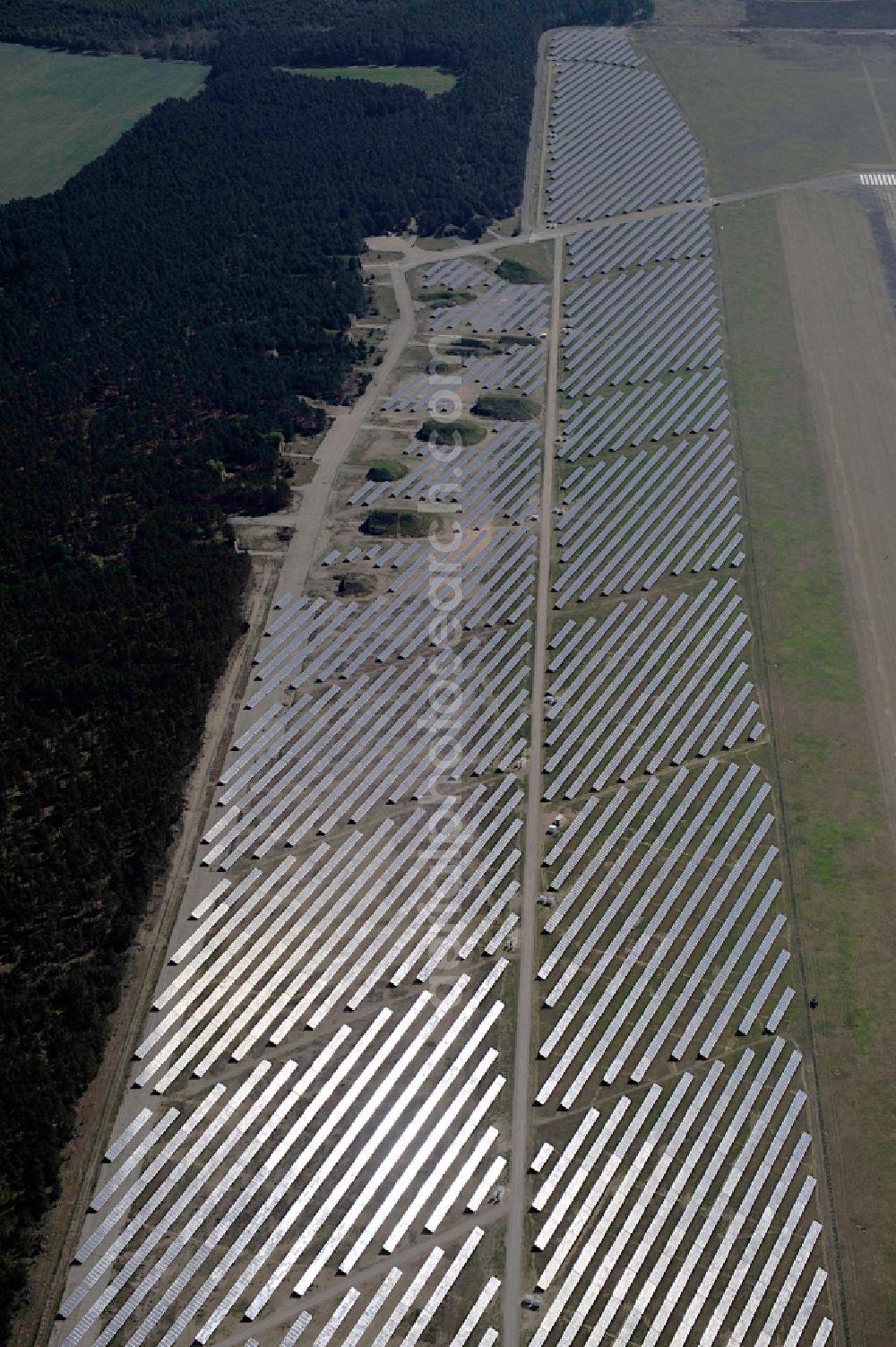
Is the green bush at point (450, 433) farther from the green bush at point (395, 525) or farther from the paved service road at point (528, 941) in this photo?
the green bush at point (395, 525)

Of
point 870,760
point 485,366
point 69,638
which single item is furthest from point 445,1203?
point 485,366

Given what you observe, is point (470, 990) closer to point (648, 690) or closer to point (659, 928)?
point (659, 928)

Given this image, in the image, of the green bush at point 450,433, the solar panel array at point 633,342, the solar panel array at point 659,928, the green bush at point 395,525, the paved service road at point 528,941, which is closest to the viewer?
the paved service road at point 528,941

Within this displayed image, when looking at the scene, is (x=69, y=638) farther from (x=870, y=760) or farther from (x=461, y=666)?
(x=870, y=760)

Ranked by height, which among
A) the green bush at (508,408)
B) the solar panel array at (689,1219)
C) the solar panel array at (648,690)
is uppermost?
the green bush at (508,408)

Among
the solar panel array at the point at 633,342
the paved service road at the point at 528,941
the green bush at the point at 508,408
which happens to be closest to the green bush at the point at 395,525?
the paved service road at the point at 528,941

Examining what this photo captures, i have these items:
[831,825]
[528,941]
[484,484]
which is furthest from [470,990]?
[484,484]

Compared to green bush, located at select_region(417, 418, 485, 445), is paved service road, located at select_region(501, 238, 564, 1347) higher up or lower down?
lower down

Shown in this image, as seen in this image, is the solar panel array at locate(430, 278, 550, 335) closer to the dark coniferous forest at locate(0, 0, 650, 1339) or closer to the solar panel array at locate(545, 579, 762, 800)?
the dark coniferous forest at locate(0, 0, 650, 1339)

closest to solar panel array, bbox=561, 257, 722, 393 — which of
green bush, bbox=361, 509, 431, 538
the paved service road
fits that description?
the paved service road
